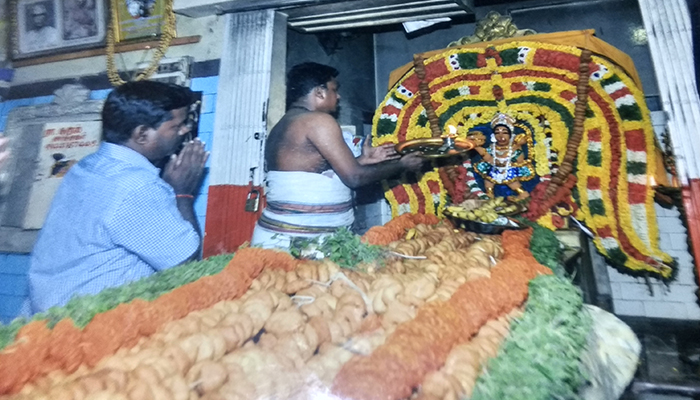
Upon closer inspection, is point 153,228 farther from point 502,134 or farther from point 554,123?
point 554,123

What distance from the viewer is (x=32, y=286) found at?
2070 millimetres

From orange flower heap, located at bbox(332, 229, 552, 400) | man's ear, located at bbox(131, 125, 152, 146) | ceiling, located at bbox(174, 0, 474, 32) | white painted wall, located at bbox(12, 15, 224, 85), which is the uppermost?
ceiling, located at bbox(174, 0, 474, 32)

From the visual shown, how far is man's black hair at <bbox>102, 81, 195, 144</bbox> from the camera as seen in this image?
2.27 m

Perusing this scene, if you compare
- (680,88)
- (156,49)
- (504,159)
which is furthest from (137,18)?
(680,88)

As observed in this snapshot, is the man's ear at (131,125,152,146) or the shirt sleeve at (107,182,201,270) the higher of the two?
the man's ear at (131,125,152,146)

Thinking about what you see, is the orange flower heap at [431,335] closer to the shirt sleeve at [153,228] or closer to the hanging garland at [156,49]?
the shirt sleeve at [153,228]

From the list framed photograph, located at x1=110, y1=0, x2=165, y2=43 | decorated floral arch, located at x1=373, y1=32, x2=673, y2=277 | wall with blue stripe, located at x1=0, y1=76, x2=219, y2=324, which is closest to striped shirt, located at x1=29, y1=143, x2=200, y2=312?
wall with blue stripe, located at x1=0, y1=76, x2=219, y2=324

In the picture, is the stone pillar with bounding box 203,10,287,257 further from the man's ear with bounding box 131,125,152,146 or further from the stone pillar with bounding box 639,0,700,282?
the stone pillar with bounding box 639,0,700,282

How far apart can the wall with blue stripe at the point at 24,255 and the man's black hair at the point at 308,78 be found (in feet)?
2.51

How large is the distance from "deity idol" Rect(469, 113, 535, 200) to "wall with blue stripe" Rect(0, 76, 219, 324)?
2.21 m

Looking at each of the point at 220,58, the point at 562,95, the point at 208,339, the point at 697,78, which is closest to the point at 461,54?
the point at 562,95

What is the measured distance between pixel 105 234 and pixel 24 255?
78cm

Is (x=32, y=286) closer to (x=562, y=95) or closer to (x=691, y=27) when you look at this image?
(x=562, y=95)

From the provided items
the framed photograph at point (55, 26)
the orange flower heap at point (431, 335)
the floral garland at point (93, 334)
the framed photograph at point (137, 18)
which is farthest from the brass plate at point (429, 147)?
the framed photograph at point (55, 26)
